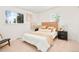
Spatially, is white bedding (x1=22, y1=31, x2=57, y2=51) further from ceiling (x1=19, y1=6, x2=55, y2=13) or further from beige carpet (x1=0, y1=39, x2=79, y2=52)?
ceiling (x1=19, y1=6, x2=55, y2=13)

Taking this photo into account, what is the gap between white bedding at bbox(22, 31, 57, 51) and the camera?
→ 114cm

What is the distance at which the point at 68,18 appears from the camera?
1.17 m

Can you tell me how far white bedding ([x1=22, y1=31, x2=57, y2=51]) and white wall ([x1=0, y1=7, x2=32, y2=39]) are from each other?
0.09 meters

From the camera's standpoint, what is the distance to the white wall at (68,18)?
115 centimetres

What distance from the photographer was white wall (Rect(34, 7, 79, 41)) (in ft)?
3.76

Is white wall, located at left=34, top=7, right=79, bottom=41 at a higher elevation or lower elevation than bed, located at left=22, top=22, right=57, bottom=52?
higher

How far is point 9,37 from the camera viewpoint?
114 centimetres

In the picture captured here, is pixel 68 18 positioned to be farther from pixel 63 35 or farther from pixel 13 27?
pixel 13 27

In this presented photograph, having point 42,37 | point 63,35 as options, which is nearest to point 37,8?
point 42,37

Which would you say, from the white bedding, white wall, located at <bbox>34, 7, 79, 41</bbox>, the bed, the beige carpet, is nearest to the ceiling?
white wall, located at <bbox>34, 7, 79, 41</bbox>

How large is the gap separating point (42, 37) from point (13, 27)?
1.35 feet

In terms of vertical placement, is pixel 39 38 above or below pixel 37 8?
Result: below

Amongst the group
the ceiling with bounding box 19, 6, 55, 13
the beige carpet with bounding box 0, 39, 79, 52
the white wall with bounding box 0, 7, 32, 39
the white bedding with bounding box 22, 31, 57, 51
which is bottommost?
the beige carpet with bounding box 0, 39, 79, 52
